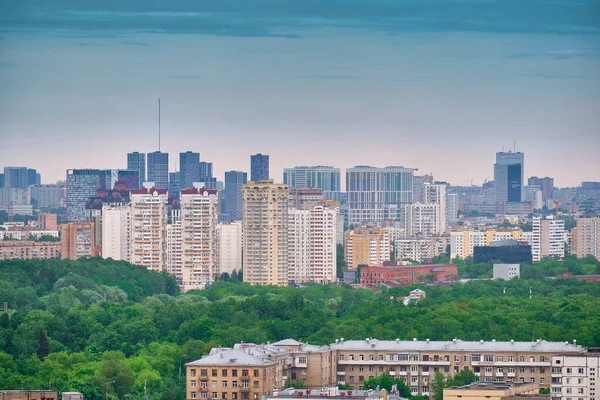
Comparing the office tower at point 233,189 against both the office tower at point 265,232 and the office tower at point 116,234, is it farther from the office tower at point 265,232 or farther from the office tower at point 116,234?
the office tower at point 265,232

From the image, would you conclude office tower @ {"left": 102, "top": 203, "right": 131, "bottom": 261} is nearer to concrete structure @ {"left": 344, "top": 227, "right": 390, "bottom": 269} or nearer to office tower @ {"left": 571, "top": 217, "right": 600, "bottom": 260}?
concrete structure @ {"left": 344, "top": 227, "right": 390, "bottom": 269}

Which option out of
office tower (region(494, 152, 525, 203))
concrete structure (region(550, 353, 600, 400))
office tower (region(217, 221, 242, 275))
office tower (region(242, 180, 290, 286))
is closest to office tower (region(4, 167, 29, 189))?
office tower (region(494, 152, 525, 203))

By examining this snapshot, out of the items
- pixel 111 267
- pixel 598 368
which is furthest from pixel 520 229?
pixel 598 368

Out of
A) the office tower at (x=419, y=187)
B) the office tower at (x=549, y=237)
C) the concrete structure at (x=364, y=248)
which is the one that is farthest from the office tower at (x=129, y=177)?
the concrete structure at (x=364, y=248)

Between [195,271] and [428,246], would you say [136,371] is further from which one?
[428,246]

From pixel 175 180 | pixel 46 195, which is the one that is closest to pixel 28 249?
pixel 175 180

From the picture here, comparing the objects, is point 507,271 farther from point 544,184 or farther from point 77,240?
point 544,184
